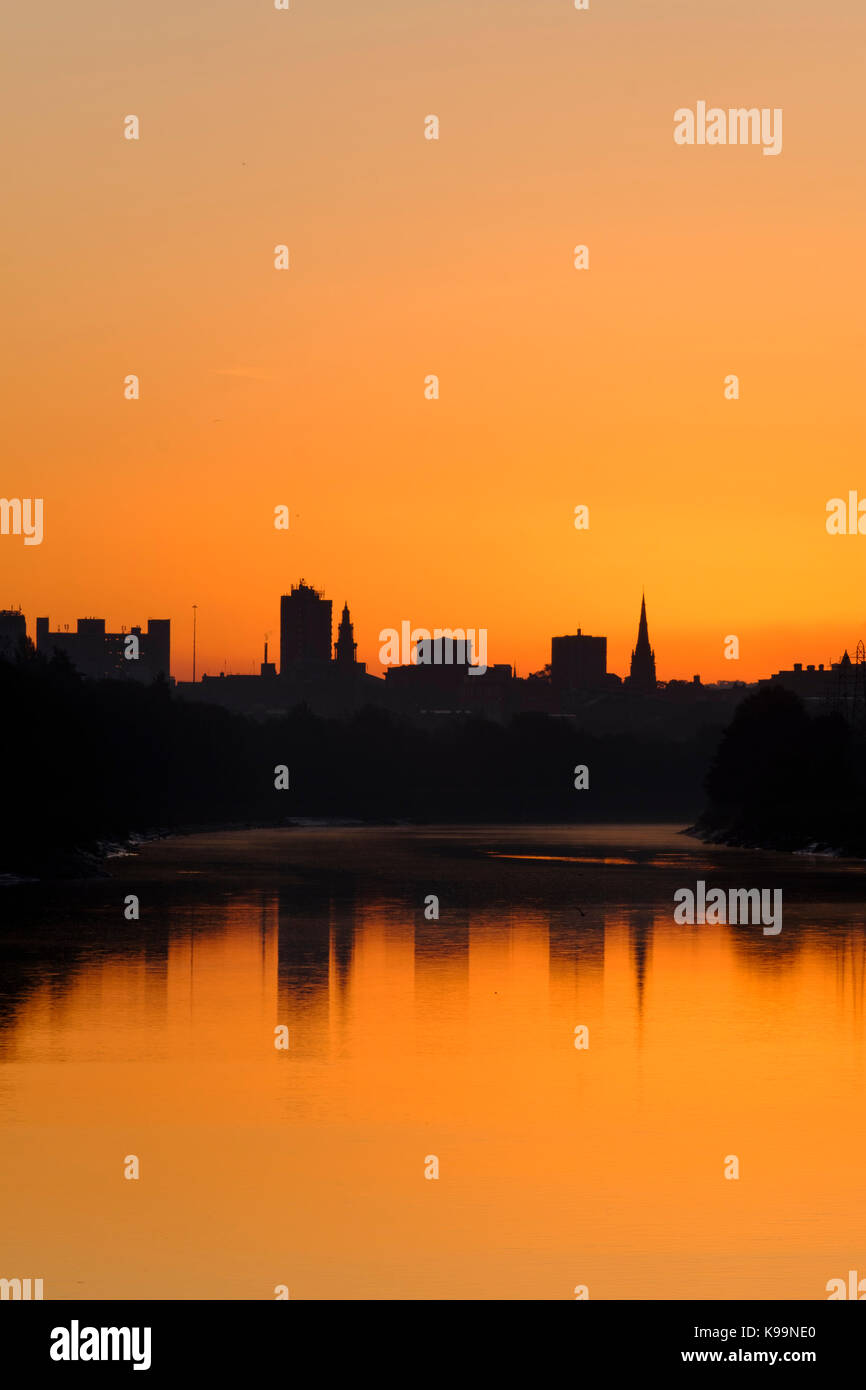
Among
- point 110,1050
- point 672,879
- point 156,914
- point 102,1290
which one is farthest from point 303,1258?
point 672,879

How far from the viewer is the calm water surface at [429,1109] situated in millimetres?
23328

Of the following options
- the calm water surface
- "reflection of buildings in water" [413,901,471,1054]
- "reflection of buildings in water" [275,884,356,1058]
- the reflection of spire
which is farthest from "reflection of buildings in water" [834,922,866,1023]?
"reflection of buildings in water" [275,884,356,1058]

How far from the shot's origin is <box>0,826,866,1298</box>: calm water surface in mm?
23328

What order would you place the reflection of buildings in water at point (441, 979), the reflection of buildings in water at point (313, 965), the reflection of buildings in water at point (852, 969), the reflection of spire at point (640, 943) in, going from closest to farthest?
the reflection of buildings in water at point (441, 979) → the reflection of buildings in water at point (313, 965) → the reflection of buildings in water at point (852, 969) → the reflection of spire at point (640, 943)

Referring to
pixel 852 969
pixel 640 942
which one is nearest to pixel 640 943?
pixel 640 942

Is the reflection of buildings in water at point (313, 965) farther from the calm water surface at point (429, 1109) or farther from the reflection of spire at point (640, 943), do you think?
the reflection of spire at point (640, 943)

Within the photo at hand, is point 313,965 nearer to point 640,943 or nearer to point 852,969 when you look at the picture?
point 640,943

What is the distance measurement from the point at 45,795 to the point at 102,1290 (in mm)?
84284

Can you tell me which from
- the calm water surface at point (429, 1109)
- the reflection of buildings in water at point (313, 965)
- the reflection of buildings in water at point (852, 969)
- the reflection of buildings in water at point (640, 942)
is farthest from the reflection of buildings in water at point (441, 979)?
the reflection of buildings in water at point (852, 969)

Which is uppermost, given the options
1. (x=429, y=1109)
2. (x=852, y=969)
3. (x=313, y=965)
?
(x=313, y=965)

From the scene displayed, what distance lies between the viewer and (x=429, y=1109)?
109 ft
